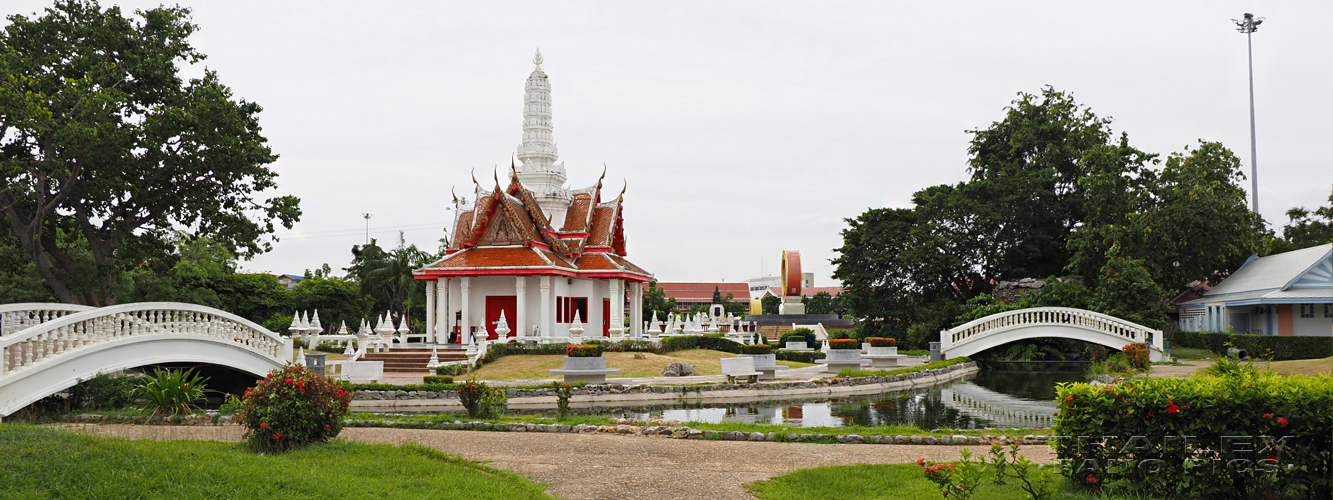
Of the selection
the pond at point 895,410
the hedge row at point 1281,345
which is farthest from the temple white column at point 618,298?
the hedge row at point 1281,345

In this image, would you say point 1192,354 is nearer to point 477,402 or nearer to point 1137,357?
point 1137,357

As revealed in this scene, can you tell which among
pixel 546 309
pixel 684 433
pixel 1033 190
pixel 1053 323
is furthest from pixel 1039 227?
pixel 684 433

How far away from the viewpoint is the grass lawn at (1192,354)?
93.9 ft

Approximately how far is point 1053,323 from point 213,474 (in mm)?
28855

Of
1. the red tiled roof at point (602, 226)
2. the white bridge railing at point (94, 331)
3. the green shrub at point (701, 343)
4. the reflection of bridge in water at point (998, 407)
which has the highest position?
the red tiled roof at point (602, 226)

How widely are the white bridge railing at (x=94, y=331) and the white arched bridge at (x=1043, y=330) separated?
72.3ft

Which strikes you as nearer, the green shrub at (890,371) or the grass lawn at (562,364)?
the green shrub at (890,371)

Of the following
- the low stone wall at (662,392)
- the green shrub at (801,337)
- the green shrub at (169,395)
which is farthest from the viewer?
the green shrub at (801,337)

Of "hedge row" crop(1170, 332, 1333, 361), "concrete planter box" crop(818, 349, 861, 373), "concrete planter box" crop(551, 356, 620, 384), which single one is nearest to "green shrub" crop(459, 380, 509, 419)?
"concrete planter box" crop(551, 356, 620, 384)

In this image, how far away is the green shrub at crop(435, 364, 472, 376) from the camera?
23075 millimetres

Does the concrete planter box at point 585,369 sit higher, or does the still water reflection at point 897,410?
the concrete planter box at point 585,369

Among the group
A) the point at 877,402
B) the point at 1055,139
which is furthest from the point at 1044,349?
the point at 877,402

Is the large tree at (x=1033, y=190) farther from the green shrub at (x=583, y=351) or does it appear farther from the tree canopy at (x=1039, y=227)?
the green shrub at (x=583, y=351)

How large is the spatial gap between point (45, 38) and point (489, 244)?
51.2 feet
